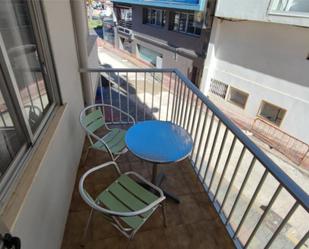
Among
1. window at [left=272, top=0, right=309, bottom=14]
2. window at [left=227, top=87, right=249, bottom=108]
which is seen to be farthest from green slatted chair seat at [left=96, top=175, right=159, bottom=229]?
window at [left=227, top=87, right=249, bottom=108]

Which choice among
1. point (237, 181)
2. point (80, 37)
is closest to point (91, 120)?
point (80, 37)

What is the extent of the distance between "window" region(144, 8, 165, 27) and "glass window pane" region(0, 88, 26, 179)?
10964mm

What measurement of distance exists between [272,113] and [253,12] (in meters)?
3.27

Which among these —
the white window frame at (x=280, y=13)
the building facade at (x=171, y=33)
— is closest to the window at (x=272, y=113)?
the white window frame at (x=280, y=13)

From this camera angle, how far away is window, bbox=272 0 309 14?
198 inches

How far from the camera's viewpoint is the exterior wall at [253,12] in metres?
5.14

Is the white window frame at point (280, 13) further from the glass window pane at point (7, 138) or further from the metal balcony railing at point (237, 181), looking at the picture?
the glass window pane at point (7, 138)

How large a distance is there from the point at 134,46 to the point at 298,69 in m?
11.0

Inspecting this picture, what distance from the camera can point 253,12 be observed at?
5867 mm

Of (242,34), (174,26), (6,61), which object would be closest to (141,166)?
(6,61)

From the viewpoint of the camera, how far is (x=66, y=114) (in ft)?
6.16

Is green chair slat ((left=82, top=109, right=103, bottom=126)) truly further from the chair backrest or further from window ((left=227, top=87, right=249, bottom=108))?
window ((left=227, top=87, right=249, bottom=108))

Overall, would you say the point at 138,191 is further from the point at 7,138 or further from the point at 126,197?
the point at 7,138

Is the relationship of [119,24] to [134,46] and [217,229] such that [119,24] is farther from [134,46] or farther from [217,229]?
[217,229]
